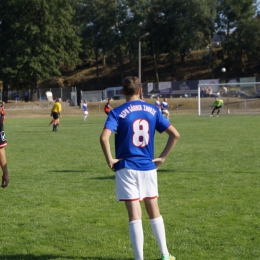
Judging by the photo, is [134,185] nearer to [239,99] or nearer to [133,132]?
[133,132]

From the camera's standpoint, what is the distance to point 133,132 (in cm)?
518

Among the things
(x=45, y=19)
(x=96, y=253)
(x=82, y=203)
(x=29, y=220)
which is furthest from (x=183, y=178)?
(x=45, y=19)

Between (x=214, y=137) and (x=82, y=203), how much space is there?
13.1 m

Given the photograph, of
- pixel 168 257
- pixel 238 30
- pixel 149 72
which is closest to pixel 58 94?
pixel 149 72

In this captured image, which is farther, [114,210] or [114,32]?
[114,32]

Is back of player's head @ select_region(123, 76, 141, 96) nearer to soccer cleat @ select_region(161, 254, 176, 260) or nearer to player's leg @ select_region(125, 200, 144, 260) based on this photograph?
player's leg @ select_region(125, 200, 144, 260)

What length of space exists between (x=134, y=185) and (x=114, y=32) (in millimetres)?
75363

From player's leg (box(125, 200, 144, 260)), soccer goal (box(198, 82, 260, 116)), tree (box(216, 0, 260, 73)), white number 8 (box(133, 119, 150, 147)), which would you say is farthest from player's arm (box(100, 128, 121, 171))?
tree (box(216, 0, 260, 73))

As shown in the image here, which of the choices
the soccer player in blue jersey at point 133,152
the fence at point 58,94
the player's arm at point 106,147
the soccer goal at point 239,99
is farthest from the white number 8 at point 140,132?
the fence at point 58,94

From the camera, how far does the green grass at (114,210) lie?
6137 mm

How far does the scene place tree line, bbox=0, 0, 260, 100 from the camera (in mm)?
65500

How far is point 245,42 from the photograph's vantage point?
69875 mm

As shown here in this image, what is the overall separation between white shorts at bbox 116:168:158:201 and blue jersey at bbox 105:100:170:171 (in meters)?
0.05

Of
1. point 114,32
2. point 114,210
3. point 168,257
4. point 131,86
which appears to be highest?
point 114,32
